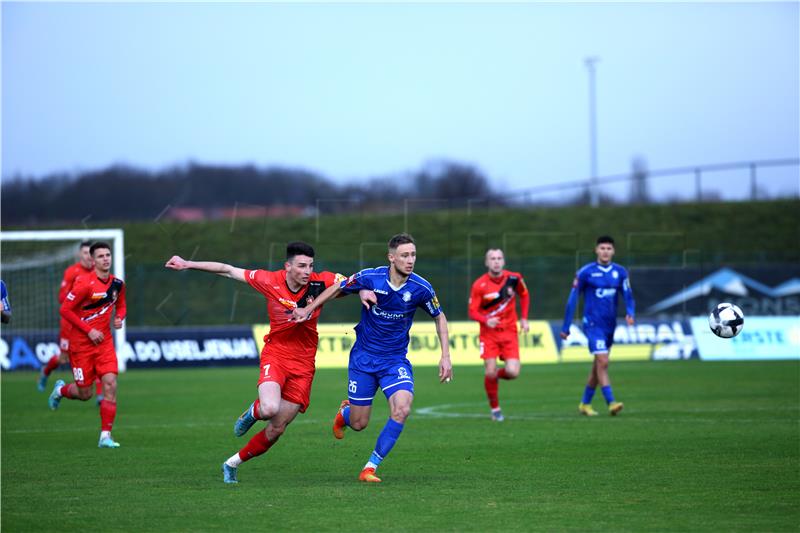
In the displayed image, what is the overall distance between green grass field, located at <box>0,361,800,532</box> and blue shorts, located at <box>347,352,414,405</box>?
32.2 inches

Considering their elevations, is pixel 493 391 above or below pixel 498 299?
below

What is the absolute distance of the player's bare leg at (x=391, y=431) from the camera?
10109mm

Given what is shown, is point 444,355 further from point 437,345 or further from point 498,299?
point 437,345

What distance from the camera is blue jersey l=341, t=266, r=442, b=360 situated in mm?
10344

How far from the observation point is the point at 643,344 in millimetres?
30234

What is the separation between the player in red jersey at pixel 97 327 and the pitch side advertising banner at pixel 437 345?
47.7 ft

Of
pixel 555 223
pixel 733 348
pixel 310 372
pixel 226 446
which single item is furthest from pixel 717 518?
pixel 555 223

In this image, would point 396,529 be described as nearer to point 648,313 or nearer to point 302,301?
point 302,301

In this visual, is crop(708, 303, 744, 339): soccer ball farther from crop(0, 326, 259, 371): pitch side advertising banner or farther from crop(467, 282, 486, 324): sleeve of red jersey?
crop(0, 326, 259, 371): pitch side advertising banner

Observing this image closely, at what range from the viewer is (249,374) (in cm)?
2738

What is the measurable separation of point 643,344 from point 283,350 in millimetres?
21310

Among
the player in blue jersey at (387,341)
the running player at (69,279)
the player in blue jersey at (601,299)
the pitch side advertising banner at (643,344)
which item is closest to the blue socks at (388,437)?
the player in blue jersey at (387,341)

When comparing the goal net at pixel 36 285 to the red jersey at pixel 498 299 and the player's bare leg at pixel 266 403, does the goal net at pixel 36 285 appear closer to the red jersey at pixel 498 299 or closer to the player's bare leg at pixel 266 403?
the red jersey at pixel 498 299

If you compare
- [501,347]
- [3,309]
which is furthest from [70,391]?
[501,347]
